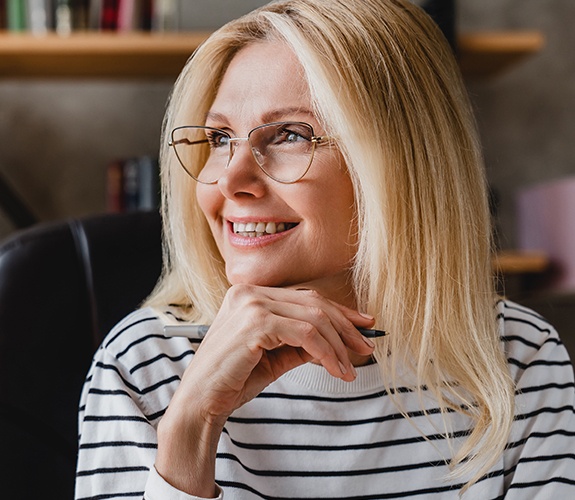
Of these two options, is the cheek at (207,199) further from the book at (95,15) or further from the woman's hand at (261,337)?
the book at (95,15)

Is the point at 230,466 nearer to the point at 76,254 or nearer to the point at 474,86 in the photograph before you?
the point at 76,254

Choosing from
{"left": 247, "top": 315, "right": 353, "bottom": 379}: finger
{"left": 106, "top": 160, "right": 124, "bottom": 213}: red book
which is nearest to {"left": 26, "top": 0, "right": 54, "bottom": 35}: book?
{"left": 106, "top": 160, "right": 124, "bottom": 213}: red book

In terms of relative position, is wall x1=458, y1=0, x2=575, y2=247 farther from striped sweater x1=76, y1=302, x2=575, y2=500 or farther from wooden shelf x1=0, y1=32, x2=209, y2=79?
striped sweater x1=76, y1=302, x2=575, y2=500

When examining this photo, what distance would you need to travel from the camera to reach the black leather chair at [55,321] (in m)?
1.21

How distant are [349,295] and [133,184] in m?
1.19

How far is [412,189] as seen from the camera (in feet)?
3.85

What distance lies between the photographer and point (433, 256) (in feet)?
3.92

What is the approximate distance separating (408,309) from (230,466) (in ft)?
1.11

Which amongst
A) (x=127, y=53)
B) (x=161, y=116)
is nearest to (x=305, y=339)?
A: (x=127, y=53)

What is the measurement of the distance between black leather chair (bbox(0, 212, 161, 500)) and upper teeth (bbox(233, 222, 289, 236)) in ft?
0.93

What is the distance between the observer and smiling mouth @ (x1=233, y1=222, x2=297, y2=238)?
3.79 ft

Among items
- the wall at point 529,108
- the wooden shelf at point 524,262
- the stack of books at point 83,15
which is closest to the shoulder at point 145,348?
the stack of books at point 83,15

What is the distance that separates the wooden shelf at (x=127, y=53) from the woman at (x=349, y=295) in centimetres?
89

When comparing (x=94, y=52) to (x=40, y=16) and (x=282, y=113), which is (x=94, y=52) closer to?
(x=40, y=16)
